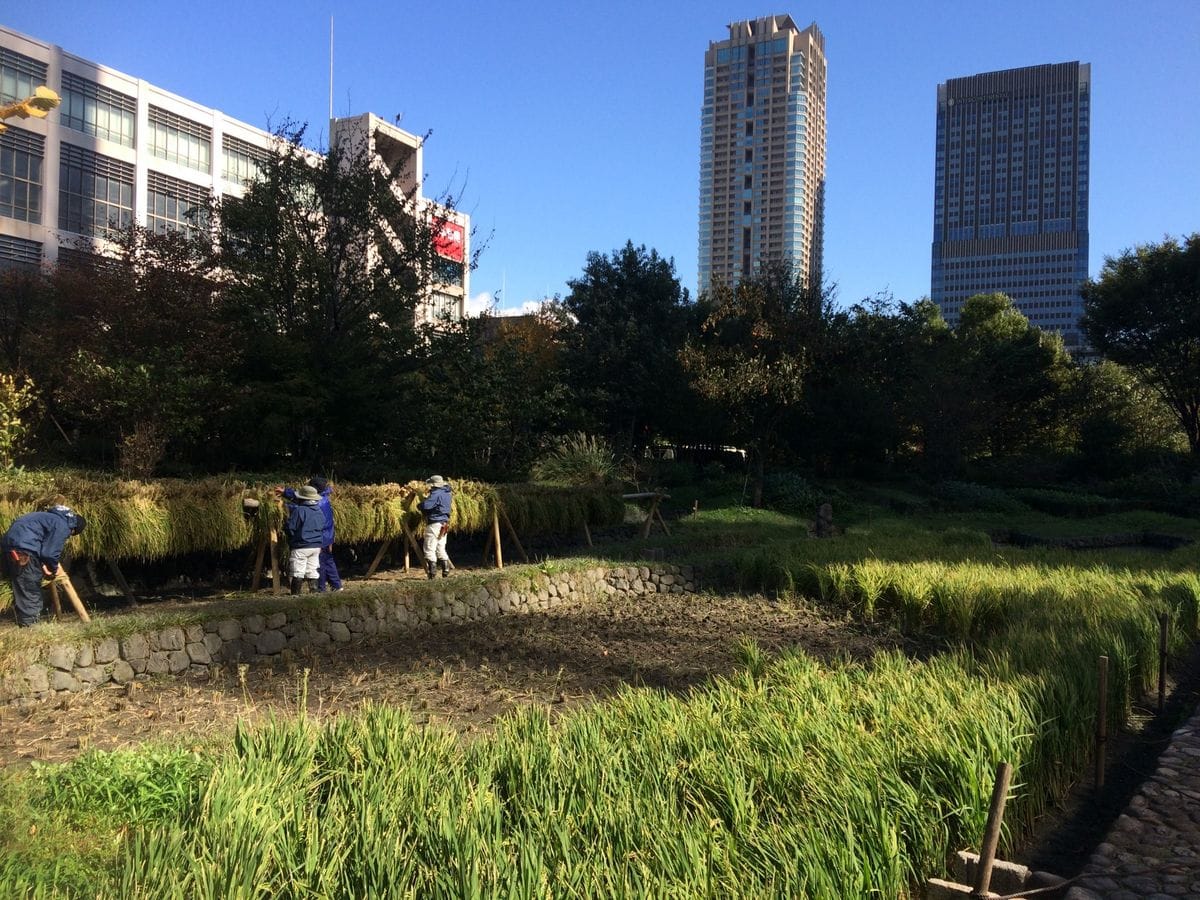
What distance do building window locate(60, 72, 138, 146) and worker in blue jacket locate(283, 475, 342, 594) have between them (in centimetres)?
Answer: 3589

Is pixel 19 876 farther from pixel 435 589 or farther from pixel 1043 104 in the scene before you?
pixel 1043 104

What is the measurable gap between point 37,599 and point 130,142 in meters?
39.9

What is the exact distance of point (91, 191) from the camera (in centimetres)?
3881

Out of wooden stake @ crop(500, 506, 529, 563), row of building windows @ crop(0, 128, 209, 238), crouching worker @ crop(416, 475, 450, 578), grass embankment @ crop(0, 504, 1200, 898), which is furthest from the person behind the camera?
row of building windows @ crop(0, 128, 209, 238)

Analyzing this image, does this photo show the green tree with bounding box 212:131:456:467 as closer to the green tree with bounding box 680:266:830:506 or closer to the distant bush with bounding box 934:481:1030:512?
the green tree with bounding box 680:266:830:506

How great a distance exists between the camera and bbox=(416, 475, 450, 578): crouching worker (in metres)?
11.6

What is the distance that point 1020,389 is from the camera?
38125mm

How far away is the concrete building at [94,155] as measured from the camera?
3550 cm

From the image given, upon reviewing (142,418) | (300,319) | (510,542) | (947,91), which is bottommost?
(510,542)

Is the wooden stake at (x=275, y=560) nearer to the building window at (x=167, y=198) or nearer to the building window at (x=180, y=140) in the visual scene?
the building window at (x=167, y=198)

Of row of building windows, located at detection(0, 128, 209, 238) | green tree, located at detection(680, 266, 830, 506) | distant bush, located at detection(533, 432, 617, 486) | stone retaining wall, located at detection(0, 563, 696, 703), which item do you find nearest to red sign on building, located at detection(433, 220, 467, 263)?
distant bush, located at detection(533, 432, 617, 486)

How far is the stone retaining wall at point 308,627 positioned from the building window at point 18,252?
1319 inches

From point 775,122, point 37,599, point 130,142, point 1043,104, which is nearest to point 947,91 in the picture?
point 1043,104

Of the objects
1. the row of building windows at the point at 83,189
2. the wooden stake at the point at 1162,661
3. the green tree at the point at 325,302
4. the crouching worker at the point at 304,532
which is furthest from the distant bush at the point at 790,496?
the row of building windows at the point at 83,189
